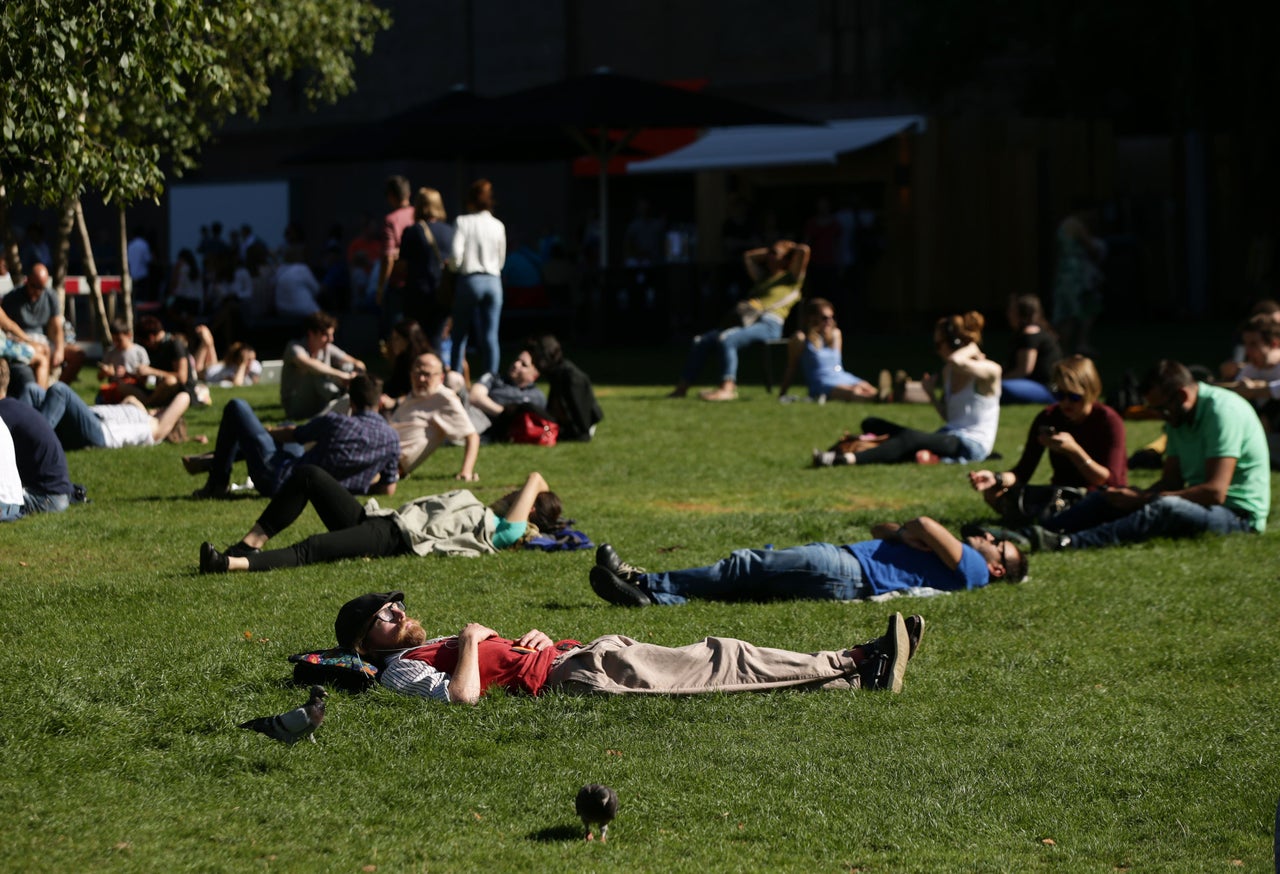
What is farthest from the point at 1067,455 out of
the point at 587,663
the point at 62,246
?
the point at 62,246

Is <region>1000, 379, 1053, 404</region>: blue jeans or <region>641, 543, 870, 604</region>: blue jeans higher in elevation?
<region>1000, 379, 1053, 404</region>: blue jeans

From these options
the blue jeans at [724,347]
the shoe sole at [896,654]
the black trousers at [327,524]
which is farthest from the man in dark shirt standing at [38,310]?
the shoe sole at [896,654]

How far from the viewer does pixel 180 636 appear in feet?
26.0

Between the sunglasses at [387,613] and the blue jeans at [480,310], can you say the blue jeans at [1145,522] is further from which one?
the blue jeans at [480,310]

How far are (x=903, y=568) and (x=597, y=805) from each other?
3.79 metres

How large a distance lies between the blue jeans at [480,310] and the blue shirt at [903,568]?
25.9 feet

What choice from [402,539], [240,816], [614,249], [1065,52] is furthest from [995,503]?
[614,249]

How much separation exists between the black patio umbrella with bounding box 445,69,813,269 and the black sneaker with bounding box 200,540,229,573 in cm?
1275

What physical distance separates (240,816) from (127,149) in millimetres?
5818

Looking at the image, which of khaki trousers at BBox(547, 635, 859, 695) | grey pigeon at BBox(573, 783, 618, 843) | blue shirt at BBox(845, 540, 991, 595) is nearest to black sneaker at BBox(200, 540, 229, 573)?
khaki trousers at BBox(547, 635, 859, 695)

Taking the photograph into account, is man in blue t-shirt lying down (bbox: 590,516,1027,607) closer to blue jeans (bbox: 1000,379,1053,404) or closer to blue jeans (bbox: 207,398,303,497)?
blue jeans (bbox: 207,398,303,497)

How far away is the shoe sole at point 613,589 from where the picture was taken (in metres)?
8.55

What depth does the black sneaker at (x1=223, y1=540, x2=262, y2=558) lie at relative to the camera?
30.8 ft

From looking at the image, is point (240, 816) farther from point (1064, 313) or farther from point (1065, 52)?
point (1065, 52)
